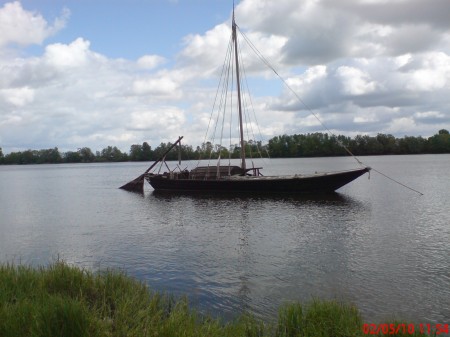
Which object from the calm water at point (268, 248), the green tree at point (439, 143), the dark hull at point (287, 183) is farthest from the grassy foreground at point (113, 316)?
the green tree at point (439, 143)

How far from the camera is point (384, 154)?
176375 millimetres

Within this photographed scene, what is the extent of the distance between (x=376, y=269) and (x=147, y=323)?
30.1 feet

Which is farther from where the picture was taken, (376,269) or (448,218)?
(448,218)

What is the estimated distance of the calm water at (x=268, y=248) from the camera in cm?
1186

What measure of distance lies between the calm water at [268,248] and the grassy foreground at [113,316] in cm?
206

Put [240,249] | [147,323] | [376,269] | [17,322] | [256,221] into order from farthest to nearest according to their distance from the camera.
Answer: [256,221] → [240,249] → [376,269] → [147,323] → [17,322]

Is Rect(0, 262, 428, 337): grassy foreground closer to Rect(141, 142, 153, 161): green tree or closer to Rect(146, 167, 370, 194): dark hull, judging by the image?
Rect(146, 167, 370, 194): dark hull

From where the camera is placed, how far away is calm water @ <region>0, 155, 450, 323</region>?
11859 mm

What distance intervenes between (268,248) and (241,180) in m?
22.3

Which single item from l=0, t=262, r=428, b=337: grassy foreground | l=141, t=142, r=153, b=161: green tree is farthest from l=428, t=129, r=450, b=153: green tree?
l=0, t=262, r=428, b=337: grassy foreground

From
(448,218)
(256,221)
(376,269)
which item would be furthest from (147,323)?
(448,218)

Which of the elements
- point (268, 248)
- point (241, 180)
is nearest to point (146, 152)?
point (241, 180)

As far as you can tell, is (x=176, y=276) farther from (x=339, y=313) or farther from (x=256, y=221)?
(x=256, y=221)

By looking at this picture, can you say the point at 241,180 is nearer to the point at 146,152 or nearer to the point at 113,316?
the point at 113,316
